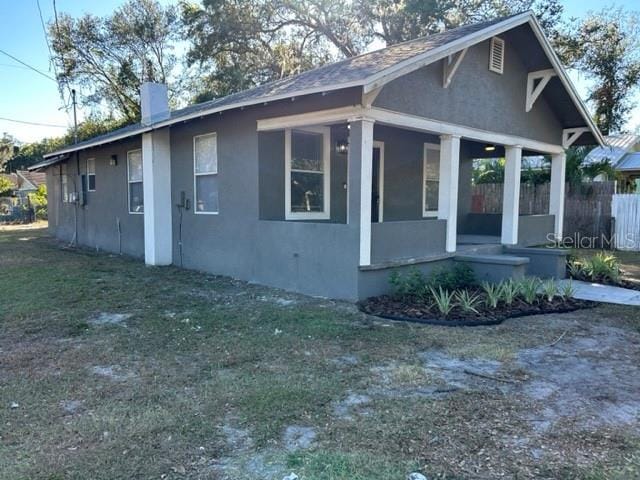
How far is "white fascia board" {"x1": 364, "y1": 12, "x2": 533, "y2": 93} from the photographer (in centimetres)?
579

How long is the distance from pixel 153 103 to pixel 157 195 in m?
2.06

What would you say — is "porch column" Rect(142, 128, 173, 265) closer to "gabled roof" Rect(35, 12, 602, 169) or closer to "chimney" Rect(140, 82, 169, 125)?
"chimney" Rect(140, 82, 169, 125)

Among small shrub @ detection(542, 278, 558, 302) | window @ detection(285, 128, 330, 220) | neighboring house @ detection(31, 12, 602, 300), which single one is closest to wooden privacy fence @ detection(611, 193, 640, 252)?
neighboring house @ detection(31, 12, 602, 300)

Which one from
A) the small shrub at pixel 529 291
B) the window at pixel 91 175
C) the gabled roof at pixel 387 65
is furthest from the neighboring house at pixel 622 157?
the window at pixel 91 175

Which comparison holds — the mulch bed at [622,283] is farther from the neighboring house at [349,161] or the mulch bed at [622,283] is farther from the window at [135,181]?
the window at [135,181]

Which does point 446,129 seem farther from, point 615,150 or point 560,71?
point 615,150

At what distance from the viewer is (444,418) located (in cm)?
320

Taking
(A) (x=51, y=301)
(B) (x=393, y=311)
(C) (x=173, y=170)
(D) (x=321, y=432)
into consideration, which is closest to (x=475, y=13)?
(C) (x=173, y=170)

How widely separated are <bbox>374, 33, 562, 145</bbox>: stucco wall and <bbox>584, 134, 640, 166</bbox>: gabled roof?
1189 cm

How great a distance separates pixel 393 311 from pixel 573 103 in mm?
7193

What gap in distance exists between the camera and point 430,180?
10953mm

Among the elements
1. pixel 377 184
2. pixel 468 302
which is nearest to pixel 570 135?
pixel 377 184

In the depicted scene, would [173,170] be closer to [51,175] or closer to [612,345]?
[612,345]

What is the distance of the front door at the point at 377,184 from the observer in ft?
32.5
